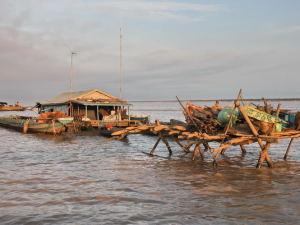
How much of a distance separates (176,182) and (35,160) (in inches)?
380

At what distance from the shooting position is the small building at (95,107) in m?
40.0

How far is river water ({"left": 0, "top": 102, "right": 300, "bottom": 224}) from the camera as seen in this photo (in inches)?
425

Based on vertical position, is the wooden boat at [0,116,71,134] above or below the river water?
above

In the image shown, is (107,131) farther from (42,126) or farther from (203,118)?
(203,118)

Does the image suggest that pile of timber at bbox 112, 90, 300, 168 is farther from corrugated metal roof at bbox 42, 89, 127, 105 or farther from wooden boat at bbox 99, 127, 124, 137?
corrugated metal roof at bbox 42, 89, 127, 105

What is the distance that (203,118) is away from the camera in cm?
1941

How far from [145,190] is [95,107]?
2972 centimetres

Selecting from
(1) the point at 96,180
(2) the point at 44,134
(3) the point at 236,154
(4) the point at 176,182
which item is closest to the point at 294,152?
(3) the point at 236,154

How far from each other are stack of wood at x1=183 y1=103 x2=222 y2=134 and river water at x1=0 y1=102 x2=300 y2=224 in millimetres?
1869

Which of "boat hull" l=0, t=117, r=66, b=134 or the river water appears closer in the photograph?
the river water

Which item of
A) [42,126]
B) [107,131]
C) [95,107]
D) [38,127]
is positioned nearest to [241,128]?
[107,131]

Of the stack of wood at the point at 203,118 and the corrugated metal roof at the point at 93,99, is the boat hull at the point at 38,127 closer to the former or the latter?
the corrugated metal roof at the point at 93,99

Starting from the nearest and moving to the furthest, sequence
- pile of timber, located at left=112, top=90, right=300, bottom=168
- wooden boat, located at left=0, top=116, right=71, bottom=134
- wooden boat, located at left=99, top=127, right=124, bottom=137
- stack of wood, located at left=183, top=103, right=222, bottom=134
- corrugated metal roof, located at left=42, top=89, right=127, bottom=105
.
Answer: pile of timber, located at left=112, top=90, right=300, bottom=168 < stack of wood, located at left=183, top=103, right=222, bottom=134 < wooden boat, located at left=99, top=127, right=124, bottom=137 < wooden boat, located at left=0, top=116, right=71, bottom=134 < corrugated metal roof, located at left=42, top=89, right=127, bottom=105

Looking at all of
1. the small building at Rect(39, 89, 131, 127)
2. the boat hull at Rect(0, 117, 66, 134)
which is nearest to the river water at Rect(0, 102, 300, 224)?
the boat hull at Rect(0, 117, 66, 134)
